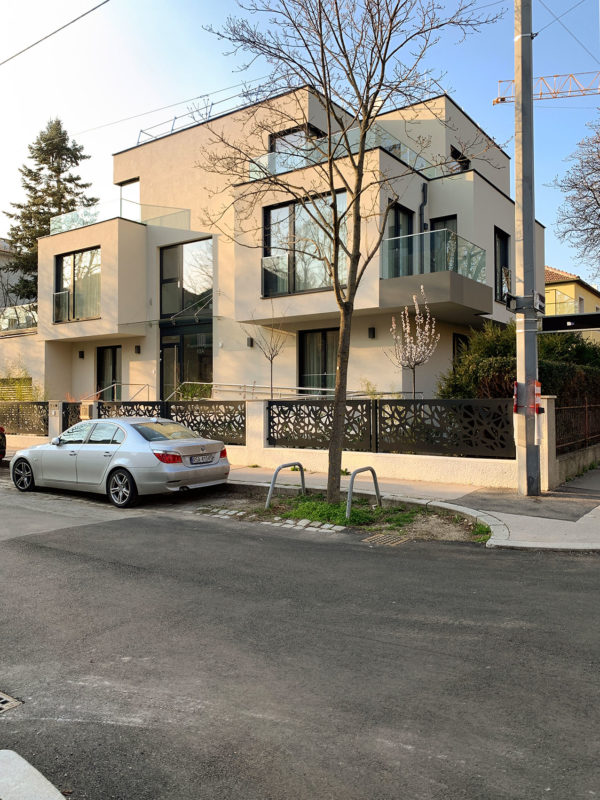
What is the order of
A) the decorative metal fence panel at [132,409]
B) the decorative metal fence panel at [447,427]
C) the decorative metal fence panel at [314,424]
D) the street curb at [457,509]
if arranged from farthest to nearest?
the decorative metal fence panel at [132,409] < the decorative metal fence panel at [314,424] < the decorative metal fence panel at [447,427] < the street curb at [457,509]

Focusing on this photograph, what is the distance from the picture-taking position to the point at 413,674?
3.89 meters

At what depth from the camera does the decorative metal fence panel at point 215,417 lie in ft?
48.8

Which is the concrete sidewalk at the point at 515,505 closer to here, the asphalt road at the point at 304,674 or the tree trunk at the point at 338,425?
the asphalt road at the point at 304,674

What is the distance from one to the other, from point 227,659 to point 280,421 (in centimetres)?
992

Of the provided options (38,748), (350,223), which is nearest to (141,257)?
(350,223)

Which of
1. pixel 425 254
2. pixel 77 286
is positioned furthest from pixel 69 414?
pixel 425 254

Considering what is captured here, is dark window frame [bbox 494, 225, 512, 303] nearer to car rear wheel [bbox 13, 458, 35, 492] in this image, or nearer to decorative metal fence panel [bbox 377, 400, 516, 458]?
decorative metal fence panel [bbox 377, 400, 516, 458]

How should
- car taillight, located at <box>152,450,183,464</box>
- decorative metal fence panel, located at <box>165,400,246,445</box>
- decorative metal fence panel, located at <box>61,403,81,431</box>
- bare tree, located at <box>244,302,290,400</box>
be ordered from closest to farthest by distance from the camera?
car taillight, located at <box>152,450,183,464</box> < decorative metal fence panel, located at <box>165,400,246,445</box> < bare tree, located at <box>244,302,290,400</box> < decorative metal fence panel, located at <box>61,403,81,431</box>

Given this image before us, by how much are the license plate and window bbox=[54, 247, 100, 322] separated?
1303 cm

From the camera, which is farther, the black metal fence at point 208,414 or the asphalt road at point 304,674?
the black metal fence at point 208,414

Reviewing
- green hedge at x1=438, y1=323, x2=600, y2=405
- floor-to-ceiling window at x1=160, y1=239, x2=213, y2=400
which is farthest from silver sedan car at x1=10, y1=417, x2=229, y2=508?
floor-to-ceiling window at x1=160, y1=239, x2=213, y2=400

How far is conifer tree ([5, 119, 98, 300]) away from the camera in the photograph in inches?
1586

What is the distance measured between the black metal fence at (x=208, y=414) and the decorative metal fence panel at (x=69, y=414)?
269 centimetres

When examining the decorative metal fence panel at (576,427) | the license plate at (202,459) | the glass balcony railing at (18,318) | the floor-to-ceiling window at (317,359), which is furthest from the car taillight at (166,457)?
the glass balcony railing at (18,318)
